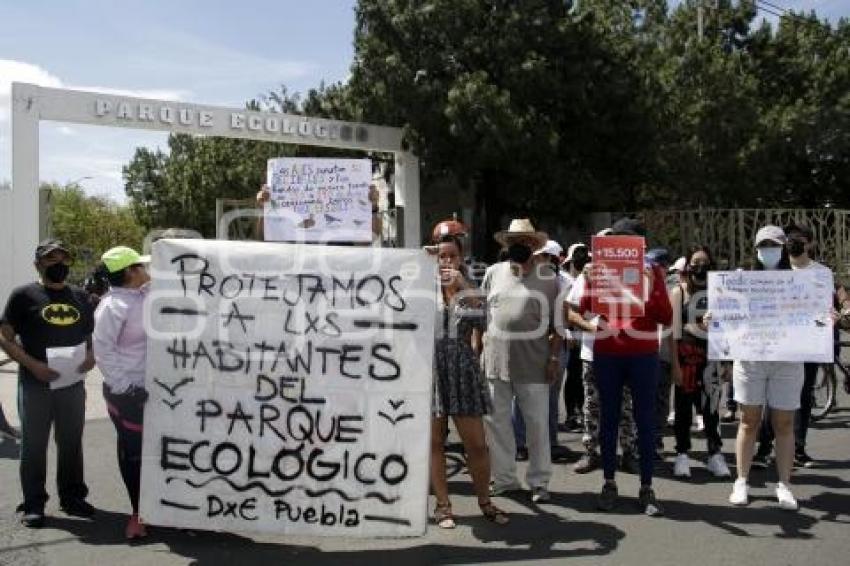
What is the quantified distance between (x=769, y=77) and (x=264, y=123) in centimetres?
1861

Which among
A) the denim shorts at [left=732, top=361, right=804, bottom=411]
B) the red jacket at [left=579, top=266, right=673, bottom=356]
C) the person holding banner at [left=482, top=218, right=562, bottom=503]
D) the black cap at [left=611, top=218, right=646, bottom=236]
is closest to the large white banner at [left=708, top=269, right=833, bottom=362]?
the denim shorts at [left=732, top=361, right=804, bottom=411]

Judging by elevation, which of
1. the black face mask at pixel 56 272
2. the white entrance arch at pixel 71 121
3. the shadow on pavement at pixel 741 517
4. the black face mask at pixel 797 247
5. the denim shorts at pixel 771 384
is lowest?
the shadow on pavement at pixel 741 517

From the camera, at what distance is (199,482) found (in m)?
5.26

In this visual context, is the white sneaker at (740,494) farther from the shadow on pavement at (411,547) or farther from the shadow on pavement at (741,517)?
the shadow on pavement at (411,547)

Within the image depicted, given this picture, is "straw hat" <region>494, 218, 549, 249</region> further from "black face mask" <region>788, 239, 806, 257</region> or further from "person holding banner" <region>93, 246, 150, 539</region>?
"person holding banner" <region>93, 246, 150, 539</region>

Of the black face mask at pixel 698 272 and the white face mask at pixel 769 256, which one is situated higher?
the white face mask at pixel 769 256

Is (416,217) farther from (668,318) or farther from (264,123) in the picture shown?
(668,318)

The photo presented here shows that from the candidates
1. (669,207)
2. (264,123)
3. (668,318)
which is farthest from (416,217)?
(668,318)

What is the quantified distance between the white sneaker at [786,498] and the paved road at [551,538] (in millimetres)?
60

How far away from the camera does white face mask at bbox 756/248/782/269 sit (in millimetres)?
6238

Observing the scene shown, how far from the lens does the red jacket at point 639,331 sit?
6012 millimetres

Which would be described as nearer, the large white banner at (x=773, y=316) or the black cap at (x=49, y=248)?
the black cap at (x=49, y=248)

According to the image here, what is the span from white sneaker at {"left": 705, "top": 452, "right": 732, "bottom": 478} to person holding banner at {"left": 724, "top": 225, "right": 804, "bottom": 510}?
65cm

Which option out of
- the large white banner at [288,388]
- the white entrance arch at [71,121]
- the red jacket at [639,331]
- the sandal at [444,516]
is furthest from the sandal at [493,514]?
the white entrance arch at [71,121]
